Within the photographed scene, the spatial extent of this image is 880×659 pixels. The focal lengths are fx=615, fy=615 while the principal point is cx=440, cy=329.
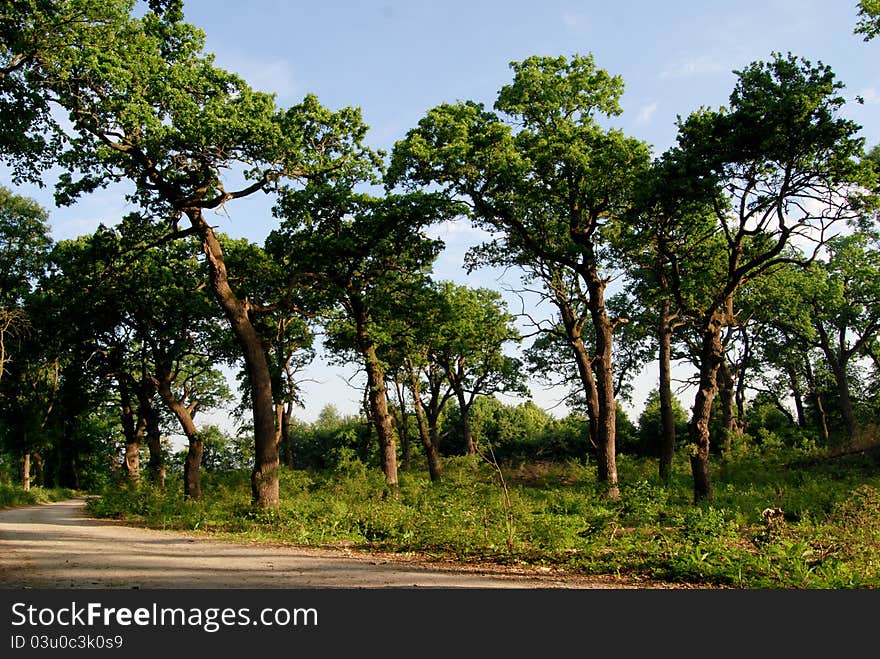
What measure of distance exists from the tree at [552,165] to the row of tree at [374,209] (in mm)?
72

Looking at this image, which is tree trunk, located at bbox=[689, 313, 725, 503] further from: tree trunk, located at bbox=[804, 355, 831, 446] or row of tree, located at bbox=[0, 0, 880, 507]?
tree trunk, located at bbox=[804, 355, 831, 446]

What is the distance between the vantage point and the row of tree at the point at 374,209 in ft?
47.0

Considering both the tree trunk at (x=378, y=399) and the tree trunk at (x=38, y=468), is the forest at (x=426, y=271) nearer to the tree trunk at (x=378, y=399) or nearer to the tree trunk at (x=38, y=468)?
the tree trunk at (x=378, y=399)

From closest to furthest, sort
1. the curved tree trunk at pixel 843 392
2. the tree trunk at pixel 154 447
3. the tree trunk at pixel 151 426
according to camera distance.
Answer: the tree trunk at pixel 154 447 → the tree trunk at pixel 151 426 → the curved tree trunk at pixel 843 392

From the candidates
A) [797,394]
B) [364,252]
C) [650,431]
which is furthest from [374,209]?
[797,394]

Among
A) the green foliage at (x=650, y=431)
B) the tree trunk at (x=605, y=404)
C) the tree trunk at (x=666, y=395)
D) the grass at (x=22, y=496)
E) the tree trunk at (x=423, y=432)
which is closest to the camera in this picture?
the tree trunk at (x=605, y=404)

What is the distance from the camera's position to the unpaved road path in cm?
761

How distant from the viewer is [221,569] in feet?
29.0

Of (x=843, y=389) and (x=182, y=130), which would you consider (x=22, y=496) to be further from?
(x=843, y=389)

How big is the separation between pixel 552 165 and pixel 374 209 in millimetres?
5728

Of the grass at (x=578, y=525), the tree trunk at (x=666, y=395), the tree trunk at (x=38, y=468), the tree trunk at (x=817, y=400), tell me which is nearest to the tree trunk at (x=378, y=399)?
the grass at (x=578, y=525)

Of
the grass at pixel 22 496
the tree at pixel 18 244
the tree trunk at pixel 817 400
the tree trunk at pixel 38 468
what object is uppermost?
the tree at pixel 18 244

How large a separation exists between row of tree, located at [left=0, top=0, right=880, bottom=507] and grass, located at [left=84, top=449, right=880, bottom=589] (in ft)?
6.03

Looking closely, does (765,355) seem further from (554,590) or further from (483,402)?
(554,590)
